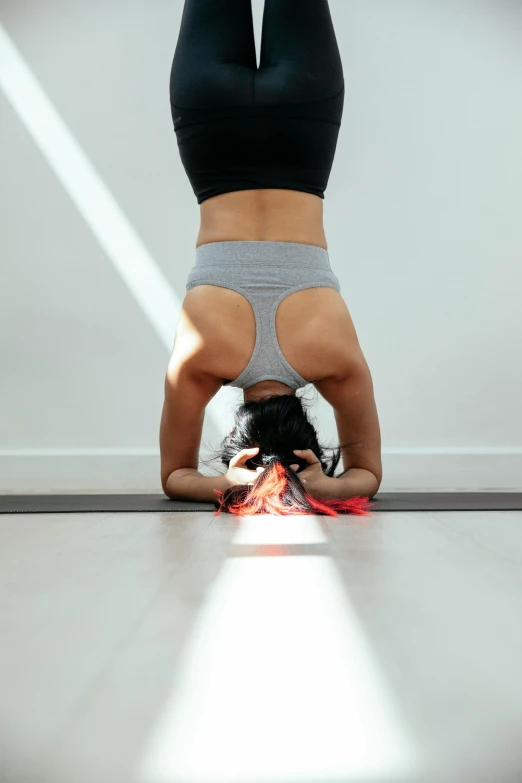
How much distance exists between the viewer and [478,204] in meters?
3.34

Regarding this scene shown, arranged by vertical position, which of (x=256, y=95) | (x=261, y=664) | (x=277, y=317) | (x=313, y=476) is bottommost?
(x=313, y=476)

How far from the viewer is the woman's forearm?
6.37ft

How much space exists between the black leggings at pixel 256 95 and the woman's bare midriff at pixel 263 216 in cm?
3

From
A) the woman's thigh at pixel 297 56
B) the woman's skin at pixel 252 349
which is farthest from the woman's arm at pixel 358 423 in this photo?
the woman's thigh at pixel 297 56

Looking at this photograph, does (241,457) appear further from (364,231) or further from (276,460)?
(364,231)

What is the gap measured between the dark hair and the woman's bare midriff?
0.44 m

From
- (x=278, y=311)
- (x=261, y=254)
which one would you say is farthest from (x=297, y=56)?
(x=278, y=311)

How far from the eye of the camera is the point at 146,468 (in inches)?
130

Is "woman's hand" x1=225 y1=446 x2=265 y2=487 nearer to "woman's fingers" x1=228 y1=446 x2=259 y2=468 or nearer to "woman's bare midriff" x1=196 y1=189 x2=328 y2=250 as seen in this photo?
"woman's fingers" x1=228 y1=446 x2=259 y2=468

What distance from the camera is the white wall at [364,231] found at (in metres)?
3.33

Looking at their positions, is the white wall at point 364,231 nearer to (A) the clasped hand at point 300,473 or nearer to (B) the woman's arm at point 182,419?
(B) the woman's arm at point 182,419

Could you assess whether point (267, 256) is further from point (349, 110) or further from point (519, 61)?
point (519, 61)

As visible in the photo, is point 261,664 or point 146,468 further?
point 146,468

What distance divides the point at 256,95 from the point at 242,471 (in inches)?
36.7
